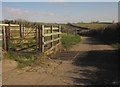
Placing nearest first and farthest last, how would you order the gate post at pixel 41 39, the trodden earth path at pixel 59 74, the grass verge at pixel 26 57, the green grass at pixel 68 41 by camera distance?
the trodden earth path at pixel 59 74 < the grass verge at pixel 26 57 < the gate post at pixel 41 39 < the green grass at pixel 68 41

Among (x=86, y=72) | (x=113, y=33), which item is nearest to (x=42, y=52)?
(x=86, y=72)

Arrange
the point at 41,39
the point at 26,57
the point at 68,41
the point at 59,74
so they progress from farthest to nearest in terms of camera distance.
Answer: the point at 68,41 → the point at 41,39 → the point at 26,57 → the point at 59,74

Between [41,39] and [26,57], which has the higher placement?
[41,39]

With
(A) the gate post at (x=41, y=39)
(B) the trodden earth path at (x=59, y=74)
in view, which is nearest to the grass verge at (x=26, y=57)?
(B) the trodden earth path at (x=59, y=74)

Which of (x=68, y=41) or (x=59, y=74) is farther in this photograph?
(x=68, y=41)

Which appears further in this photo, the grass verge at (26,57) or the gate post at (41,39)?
the gate post at (41,39)

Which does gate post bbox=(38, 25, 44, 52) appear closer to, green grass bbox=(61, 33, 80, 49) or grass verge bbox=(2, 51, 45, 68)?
grass verge bbox=(2, 51, 45, 68)

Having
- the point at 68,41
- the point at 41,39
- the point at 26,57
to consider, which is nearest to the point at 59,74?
the point at 26,57

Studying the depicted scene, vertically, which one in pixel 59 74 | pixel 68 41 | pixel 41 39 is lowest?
pixel 59 74

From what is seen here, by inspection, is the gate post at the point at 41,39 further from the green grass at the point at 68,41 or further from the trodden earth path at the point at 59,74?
the green grass at the point at 68,41

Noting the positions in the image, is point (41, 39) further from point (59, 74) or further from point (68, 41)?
point (68, 41)

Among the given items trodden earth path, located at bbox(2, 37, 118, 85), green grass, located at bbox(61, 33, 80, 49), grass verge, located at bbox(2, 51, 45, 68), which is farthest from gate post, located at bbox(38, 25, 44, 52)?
green grass, located at bbox(61, 33, 80, 49)

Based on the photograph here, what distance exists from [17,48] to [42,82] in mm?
6433

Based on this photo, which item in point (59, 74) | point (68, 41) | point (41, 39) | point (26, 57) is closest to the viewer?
point (59, 74)
